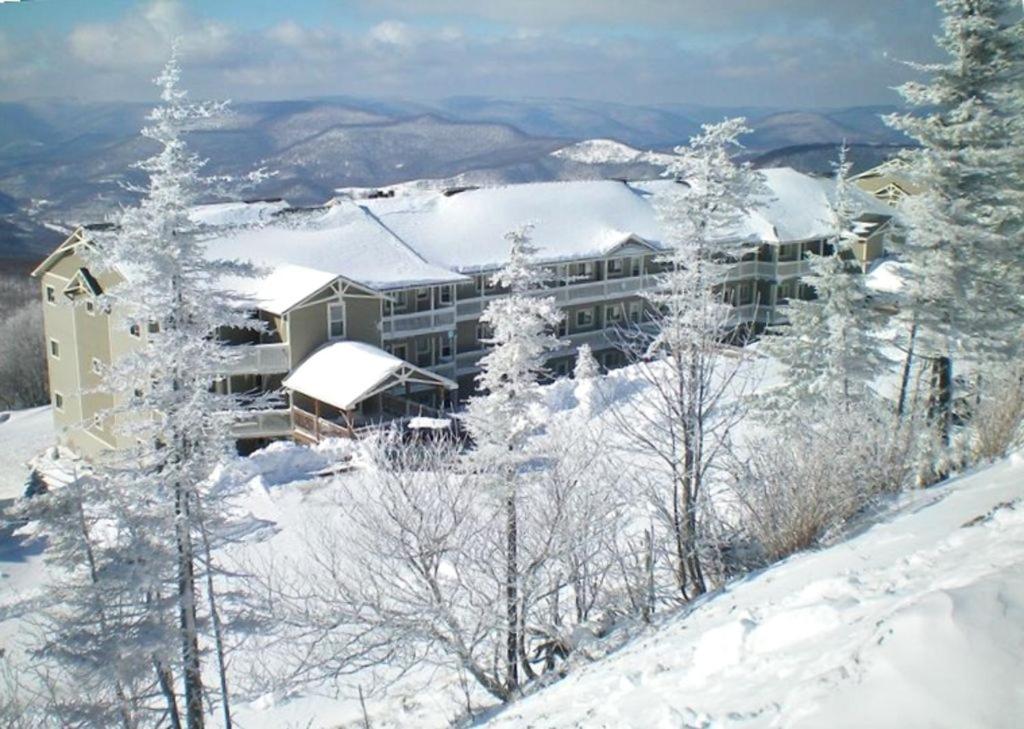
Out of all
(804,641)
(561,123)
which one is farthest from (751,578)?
(561,123)

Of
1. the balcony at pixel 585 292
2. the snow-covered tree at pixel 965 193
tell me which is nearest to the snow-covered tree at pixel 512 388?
the snow-covered tree at pixel 965 193

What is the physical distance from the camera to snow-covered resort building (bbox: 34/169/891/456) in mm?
22562

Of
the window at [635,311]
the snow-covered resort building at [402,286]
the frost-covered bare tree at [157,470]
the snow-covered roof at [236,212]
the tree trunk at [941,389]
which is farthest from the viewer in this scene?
the window at [635,311]

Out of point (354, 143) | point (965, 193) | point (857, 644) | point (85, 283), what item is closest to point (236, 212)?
point (85, 283)

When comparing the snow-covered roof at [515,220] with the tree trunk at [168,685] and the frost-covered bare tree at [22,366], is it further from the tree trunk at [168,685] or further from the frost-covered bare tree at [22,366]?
the frost-covered bare tree at [22,366]

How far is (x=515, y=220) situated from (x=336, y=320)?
8.74 metres

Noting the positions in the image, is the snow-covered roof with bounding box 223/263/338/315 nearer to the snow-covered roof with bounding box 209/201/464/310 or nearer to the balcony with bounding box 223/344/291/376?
the snow-covered roof with bounding box 209/201/464/310

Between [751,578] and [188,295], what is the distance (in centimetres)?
702

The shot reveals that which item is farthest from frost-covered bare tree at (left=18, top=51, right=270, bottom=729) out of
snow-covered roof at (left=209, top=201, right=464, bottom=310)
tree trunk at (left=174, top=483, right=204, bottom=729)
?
snow-covered roof at (left=209, top=201, right=464, bottom=310)

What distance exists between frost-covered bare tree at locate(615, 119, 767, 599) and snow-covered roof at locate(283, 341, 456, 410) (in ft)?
27.3

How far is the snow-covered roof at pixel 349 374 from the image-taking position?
2122cm

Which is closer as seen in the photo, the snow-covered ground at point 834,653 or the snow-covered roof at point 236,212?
the snow-covered ground at point 834,653

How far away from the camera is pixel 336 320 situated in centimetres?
2348

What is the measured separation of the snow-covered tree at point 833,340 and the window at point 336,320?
11504 mm
